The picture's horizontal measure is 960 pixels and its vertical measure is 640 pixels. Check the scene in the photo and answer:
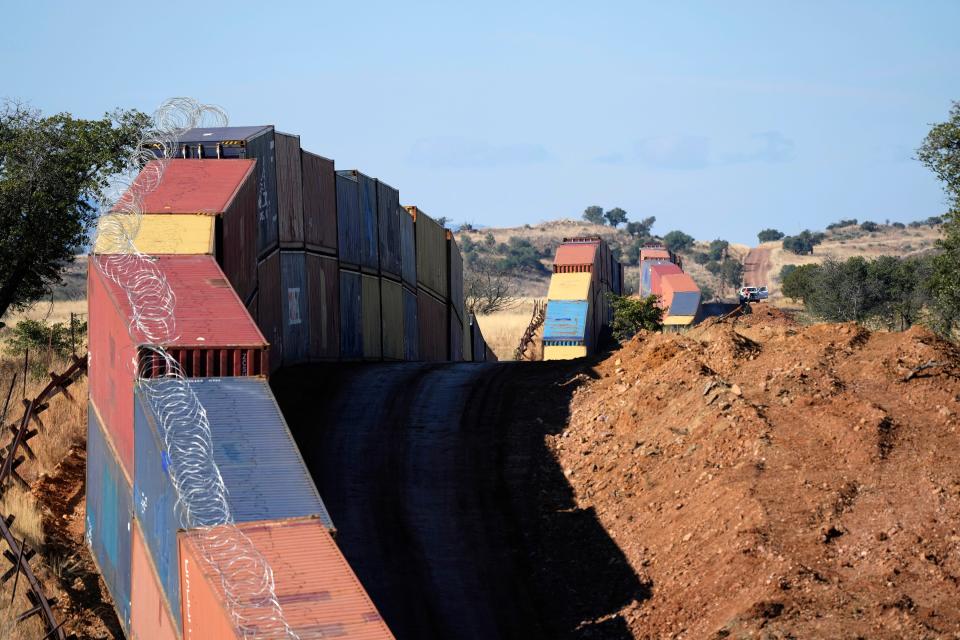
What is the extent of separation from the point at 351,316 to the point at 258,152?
8501 mm

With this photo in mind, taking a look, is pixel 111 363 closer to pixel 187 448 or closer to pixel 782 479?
pixel 187 448

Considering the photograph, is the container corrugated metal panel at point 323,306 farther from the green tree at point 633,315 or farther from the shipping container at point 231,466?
the shipping container at point 231,466

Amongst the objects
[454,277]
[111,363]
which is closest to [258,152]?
[111,363]

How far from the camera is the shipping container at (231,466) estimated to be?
1487cm

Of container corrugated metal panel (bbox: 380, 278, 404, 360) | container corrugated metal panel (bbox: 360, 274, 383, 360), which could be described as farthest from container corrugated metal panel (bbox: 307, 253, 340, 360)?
container corrugated metal panel (bbox: 380, 278, 404, 360)

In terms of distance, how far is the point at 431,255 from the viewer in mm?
48688

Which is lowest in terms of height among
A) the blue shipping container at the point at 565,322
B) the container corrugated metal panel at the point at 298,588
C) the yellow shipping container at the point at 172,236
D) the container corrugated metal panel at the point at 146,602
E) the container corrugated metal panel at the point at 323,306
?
the container corrugated metal panel at the point at 146,602

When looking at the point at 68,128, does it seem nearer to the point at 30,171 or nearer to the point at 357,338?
the point at 30,171

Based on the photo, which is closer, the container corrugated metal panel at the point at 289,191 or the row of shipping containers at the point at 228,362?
the row of shipping containers at the point at 228,362

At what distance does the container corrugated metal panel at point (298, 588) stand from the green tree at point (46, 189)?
21550mm

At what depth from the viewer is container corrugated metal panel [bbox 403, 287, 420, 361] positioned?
4322cm

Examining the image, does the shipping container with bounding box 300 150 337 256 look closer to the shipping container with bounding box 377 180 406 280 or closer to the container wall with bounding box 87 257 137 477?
the shipping container with bounding box 377 180 406 280

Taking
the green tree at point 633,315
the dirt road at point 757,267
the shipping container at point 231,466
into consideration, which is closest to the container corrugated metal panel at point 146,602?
the shipping container at point 231,466

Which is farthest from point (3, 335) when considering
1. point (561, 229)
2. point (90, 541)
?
point (561, 229)
